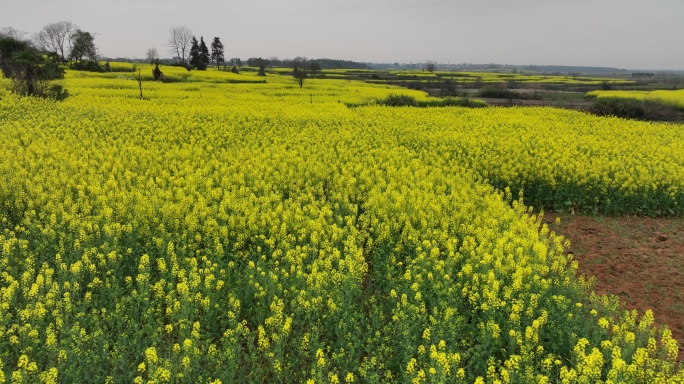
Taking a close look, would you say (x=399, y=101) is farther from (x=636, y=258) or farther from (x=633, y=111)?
(x=636, y=258)

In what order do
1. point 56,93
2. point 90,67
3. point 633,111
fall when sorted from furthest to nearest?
point 90,67 → point 633,111 → point 56,93

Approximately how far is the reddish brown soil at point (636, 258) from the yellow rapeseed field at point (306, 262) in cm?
79

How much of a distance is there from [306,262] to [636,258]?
739 centimetres

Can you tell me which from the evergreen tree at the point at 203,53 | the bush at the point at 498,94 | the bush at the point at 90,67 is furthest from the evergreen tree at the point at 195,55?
the bush at the point at 498,94

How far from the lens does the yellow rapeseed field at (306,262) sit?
16.7 feet

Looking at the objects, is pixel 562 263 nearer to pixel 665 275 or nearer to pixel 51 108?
pixel 665 275

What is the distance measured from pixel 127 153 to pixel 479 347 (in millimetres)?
11708

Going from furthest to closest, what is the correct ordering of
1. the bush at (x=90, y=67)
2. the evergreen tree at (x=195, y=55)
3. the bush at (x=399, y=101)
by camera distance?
the evergreen tree at (x=195, y=55) < the bush at (x=90, y=67) < the bush at (x=399, y=101)

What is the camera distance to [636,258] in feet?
32.3

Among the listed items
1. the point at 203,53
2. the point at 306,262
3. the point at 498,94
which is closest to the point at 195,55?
the point at 203,53

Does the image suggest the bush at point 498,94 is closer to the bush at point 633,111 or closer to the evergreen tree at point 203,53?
the bush at point 633,111

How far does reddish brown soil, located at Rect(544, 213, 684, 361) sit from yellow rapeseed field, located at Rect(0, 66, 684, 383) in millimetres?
794

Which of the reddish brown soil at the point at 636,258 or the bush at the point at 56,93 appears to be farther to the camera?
the bush at the point at 56,93

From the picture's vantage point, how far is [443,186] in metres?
11.1
